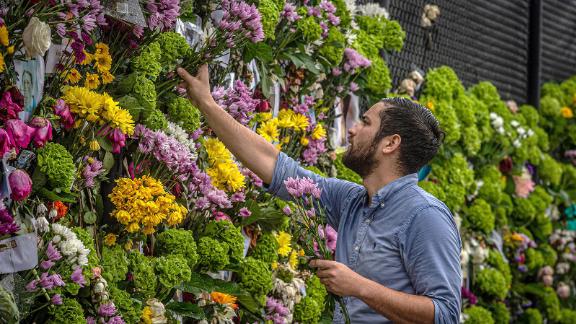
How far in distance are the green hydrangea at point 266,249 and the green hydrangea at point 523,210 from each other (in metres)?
2.47

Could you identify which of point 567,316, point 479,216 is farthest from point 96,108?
point 567,316

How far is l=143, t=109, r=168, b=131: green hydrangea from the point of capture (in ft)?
7.84

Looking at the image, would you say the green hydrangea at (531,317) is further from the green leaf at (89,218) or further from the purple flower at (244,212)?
the green leaf at (89,218)

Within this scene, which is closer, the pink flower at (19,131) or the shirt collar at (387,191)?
the pink flower at (19,131)

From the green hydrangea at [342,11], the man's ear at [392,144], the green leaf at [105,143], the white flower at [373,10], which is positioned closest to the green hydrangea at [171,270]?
the green leaf at [105,143]

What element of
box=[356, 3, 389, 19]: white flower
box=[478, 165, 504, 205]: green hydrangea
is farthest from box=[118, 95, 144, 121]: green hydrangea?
box=[478, 165, 504, 205]: green hydrangea

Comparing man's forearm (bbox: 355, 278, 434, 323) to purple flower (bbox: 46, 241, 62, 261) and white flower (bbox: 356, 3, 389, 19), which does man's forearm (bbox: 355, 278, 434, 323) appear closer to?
purple flower (bbox: 46, 241, 62, 261)

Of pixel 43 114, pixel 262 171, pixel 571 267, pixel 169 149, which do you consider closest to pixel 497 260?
pixel 571 267

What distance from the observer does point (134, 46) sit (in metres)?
2.41

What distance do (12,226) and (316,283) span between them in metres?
1.47

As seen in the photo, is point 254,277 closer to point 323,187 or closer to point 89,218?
point 323,187

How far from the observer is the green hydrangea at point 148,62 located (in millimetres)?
2387

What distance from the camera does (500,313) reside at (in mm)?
4789

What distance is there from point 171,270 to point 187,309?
0.64 ft
